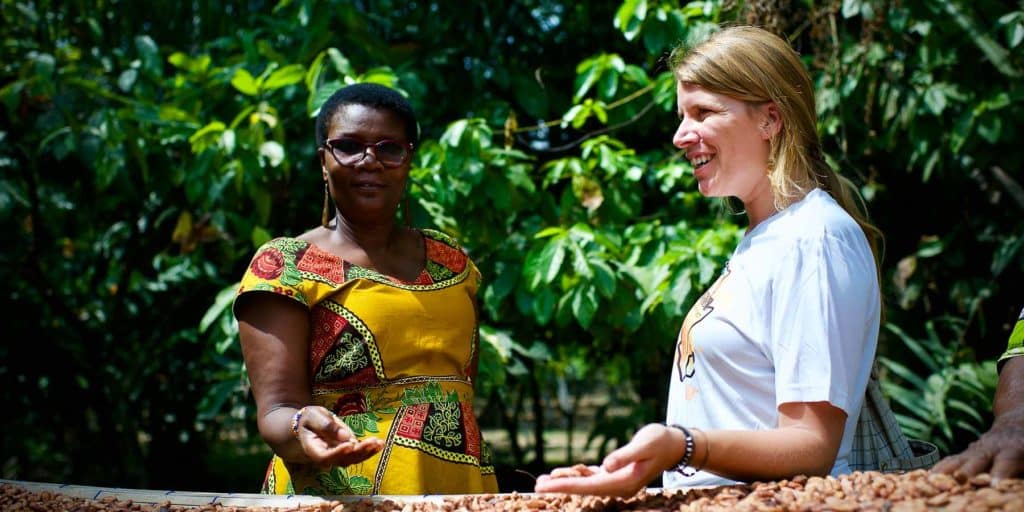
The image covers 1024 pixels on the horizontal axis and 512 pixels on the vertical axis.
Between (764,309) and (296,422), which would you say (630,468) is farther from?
(296,422)

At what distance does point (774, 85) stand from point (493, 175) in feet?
5.62

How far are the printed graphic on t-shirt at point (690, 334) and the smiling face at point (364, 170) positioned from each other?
70 centimetres

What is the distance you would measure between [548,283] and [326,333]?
1314 mm

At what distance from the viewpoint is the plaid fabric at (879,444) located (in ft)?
5.28

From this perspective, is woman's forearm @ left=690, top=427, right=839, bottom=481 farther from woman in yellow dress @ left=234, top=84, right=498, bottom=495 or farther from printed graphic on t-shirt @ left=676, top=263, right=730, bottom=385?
woman in yellow dress @ left=234, top=84, right=498, bottom=495

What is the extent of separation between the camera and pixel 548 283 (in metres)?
3.04

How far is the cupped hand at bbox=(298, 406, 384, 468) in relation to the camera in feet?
4.86

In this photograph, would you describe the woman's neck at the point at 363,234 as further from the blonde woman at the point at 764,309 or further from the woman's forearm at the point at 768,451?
the woman's forearm at the point at 768,451

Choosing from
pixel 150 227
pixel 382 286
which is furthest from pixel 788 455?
pixel 150 227

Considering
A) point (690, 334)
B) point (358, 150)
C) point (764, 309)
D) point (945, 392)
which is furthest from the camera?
point (945, 392)

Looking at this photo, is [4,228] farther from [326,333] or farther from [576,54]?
[326,333]

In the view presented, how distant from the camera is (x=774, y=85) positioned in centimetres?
154

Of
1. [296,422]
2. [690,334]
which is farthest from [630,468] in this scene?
[296,422]

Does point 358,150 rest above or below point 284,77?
below
